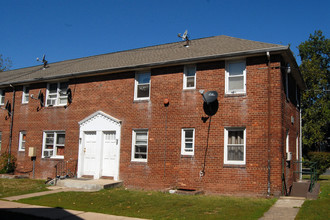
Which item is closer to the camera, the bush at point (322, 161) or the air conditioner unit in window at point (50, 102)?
the air conditioner unit in window at point (50, 102)

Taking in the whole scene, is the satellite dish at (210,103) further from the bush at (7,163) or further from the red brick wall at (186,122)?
the bush at (7,163)

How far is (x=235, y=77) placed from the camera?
551 inches

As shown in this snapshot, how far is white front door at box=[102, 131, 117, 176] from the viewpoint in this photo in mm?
16328

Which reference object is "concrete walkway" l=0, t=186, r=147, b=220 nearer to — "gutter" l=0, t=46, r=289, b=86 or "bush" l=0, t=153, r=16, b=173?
"gutter" l=0, t=46, r=289, b=86

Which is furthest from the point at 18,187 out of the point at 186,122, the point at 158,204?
the point at 186,122

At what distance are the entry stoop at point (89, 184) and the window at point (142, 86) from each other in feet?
13.5

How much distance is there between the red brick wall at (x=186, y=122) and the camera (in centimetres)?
1297

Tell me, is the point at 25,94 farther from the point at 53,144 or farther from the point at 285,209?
the point at 285,209

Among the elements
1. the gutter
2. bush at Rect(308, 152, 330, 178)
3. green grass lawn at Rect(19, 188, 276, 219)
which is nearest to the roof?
the gutter

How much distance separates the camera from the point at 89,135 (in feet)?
56.6

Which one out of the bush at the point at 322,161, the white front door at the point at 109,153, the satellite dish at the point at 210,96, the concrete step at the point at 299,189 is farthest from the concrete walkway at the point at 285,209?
the bush at the point at 322,161

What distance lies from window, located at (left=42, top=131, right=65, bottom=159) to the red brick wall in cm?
39

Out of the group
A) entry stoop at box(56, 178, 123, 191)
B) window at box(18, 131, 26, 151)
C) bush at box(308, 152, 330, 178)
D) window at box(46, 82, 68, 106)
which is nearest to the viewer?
entry stoop at box(56, 178, 123, 191)

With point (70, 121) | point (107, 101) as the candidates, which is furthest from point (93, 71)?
point (70, 121)
